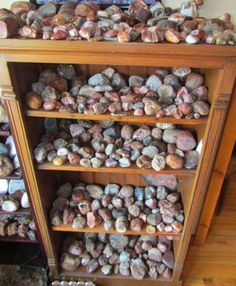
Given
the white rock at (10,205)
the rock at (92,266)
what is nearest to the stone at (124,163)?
the white rock at (10,205)

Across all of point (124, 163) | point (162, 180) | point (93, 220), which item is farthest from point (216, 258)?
point (124, 163)

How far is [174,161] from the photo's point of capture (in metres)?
1.06

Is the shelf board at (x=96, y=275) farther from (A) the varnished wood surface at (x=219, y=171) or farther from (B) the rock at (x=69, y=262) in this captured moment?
(A) the varnished wood surface at (x=219, y=171)

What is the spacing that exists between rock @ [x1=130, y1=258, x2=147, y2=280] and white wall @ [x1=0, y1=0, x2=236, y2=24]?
3.85 ft

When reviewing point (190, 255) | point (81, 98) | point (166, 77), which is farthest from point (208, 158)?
point (190, 255)

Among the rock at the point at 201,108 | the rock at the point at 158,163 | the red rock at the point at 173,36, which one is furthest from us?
the rock at the point at 158,163

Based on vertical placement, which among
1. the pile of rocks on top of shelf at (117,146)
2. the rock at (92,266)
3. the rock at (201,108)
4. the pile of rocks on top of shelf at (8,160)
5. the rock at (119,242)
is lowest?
the rock at (92,266)

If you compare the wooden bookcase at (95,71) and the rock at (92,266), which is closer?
the wooden bookcase at (95,71)

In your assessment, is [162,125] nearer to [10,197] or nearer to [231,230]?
[10,197]

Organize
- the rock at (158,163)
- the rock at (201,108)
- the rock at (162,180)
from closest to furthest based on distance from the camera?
1. the rock at (201,108)
2. the rock at (158,163)
3. the rock at (162,180)

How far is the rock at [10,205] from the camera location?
1259 mm

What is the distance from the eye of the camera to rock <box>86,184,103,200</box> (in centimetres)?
136

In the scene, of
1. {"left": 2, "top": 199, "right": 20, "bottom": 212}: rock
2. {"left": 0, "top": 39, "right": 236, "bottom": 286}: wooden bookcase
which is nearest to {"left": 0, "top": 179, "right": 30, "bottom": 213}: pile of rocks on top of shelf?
{"left": 2, "top": 199, "right": 20, "bottom": 212}: rock

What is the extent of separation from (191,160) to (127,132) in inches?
10.7
